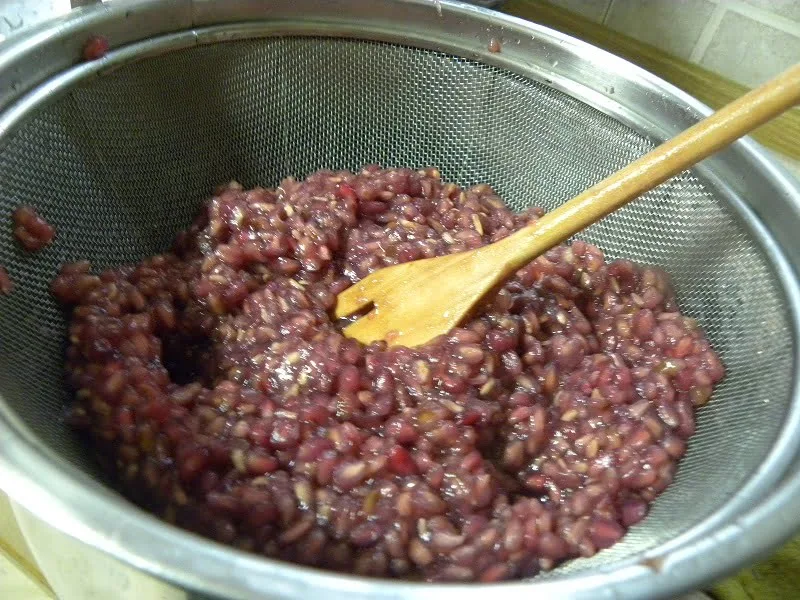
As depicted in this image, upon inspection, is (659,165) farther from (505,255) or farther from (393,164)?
(393,164)

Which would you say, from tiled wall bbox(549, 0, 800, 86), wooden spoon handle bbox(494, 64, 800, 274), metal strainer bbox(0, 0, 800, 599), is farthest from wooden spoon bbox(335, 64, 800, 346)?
tiled wall bbox(549, 0, 800, 86)

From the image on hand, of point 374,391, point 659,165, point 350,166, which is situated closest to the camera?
point 659,165

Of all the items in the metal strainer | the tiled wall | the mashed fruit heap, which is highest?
the tiled wall

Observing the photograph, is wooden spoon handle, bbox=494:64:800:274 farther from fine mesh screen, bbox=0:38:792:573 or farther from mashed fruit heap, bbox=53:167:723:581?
fine mesh screen, bbox=0:38:792:573

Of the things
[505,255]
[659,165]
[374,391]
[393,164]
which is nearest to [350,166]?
[393,164]

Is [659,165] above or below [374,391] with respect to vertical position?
above

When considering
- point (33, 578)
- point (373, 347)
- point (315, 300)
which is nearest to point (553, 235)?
point (373, 347)
